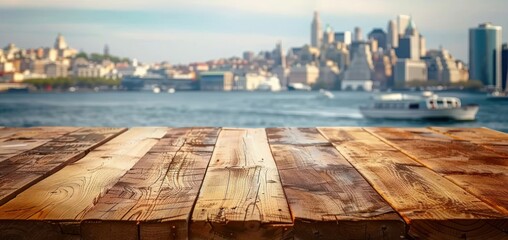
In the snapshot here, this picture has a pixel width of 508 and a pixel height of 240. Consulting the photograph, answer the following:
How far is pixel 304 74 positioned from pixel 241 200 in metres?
86.7

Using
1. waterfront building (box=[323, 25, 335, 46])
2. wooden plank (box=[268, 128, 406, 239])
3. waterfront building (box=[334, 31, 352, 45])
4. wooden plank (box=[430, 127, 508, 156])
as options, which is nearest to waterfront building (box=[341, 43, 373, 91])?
waterfront building (box=[323, 25, 335, 46])

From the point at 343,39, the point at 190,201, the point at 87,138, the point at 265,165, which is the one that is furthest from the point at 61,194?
the point at 343,39

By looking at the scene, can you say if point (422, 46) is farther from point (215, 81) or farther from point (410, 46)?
point (215, 81)

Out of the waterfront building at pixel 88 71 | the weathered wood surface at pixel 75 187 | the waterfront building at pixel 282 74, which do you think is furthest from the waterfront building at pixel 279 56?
the weathered wood surface at pixel 75 187

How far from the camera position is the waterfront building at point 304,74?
3408 inches

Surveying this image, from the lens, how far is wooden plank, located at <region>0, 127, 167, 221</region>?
0.85 m

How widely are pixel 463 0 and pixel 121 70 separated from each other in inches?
2288

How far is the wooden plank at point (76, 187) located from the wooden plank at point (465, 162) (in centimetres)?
51

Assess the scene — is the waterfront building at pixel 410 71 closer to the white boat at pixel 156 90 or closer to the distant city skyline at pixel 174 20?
the distant city skyline at pixel 174 20

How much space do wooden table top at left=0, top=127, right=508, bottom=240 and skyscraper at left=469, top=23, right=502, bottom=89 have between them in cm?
5608

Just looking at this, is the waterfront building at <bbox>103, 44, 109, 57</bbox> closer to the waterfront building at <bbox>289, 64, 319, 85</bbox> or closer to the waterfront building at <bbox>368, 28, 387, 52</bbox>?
the waterfront building at <bbox>289, 64, 319, 85</bbox>

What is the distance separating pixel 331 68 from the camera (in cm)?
8925

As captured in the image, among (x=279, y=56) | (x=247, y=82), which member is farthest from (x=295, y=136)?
(x=279, y=56)

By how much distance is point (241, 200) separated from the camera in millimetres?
915
